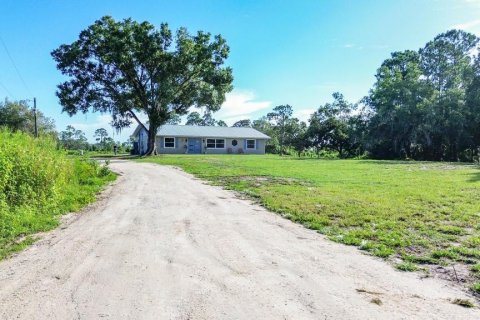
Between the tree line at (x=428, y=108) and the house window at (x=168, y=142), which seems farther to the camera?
the house window at (x=168, y=142)

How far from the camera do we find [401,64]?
130 feet

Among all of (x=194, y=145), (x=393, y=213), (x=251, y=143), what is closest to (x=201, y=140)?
(x=194, y=145)

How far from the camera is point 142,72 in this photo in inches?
1216

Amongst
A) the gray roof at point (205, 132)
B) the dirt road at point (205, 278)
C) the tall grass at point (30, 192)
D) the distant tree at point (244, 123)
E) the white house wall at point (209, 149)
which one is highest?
the distant tree at point (244, 123)

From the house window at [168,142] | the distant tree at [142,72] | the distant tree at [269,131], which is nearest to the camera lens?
the distant tree at [142,72]

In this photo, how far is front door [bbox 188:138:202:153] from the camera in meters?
40.9

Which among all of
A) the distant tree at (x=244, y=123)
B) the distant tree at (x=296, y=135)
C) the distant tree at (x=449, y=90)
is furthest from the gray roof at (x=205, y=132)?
the distant tree at (x=244, y=123)

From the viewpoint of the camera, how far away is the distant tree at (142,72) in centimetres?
2895

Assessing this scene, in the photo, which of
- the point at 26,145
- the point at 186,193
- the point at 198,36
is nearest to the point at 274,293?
the point at 186,193

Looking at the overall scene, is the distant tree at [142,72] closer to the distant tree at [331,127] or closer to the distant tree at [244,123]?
the distant tree at [331,127]

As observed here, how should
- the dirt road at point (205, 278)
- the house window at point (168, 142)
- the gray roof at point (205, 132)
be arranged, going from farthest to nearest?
the gray roof at point (205, 132), the house window at point (168, 142), the dirt road at point (205, 278)

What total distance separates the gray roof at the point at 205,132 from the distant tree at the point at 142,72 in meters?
6.80

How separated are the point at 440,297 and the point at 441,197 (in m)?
6.10

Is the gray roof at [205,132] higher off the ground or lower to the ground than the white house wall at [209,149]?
higher
